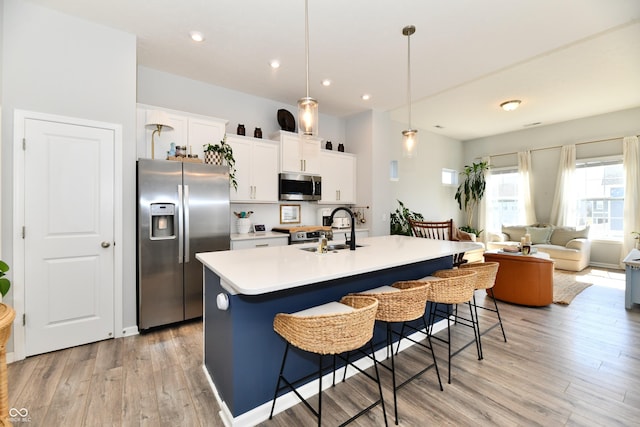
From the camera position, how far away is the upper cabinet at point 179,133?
10.7ft

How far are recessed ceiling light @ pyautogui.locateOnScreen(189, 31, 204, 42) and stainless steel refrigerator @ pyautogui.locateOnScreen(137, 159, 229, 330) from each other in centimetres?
126

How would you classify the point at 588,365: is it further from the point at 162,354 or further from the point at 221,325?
the point at 162,354

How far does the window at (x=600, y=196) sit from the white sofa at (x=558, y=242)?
1.51ft

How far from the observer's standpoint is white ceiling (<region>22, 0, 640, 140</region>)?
252 cm

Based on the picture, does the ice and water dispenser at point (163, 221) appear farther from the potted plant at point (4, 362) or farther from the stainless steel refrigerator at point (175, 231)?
the potted plant at point (4, 362)

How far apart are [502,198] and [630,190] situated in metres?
2.28

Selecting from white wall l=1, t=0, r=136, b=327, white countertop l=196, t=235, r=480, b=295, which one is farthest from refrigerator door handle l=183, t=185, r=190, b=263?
white countertop l=196, t=235, r=480, b=295

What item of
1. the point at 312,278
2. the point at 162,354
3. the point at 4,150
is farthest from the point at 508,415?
the point at 4,150

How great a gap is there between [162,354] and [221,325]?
1.14 m

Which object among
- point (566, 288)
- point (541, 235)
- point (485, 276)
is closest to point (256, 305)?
point (485, 276)

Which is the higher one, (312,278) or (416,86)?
(416,86)

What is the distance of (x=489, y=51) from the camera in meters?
3.20

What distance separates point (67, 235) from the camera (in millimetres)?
2609

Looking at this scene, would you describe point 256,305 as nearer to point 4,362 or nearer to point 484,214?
point 4,362
